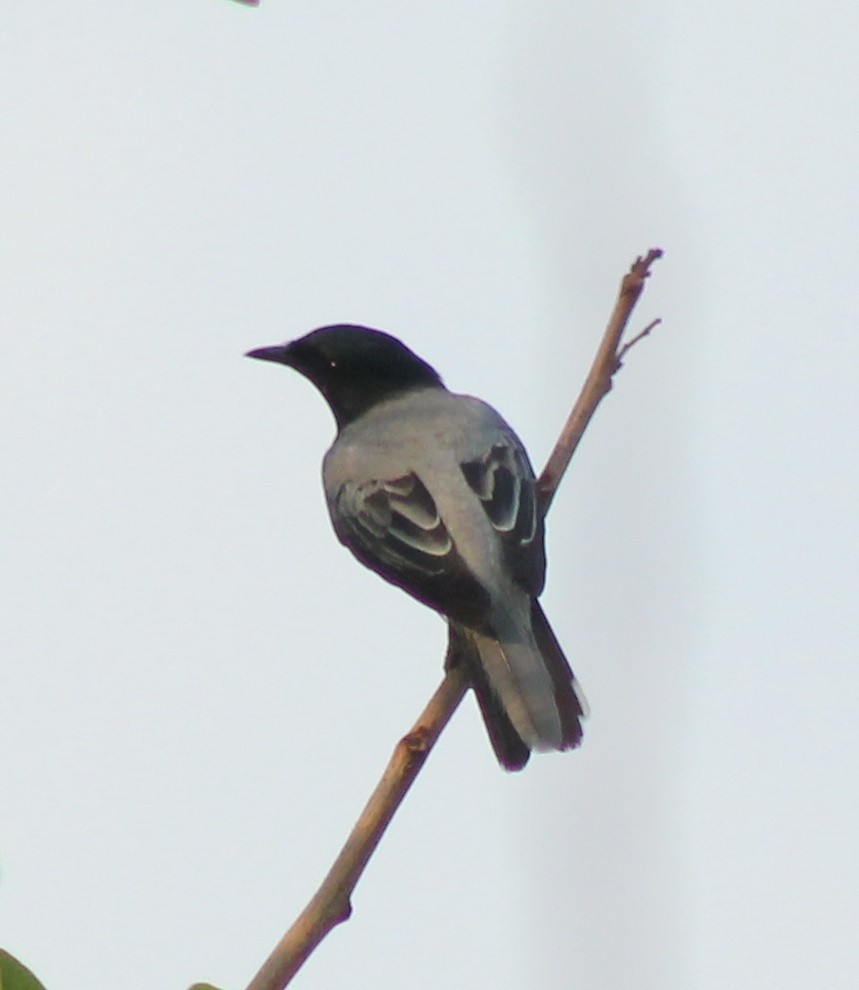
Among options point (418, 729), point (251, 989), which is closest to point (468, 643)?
point (418, 729)

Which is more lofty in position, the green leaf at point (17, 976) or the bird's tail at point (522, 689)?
the bird's tail at point (522, 689)

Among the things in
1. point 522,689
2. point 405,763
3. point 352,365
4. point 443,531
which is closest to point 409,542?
point 443,531

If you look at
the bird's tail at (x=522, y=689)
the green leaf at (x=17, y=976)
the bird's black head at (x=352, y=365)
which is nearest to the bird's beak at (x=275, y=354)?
the bird's black head at (x=352, y=365)

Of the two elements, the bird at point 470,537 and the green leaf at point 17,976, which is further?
the bird at point 470,537

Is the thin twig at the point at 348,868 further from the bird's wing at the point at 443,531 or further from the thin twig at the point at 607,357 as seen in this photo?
the thin twig at the point at 607,357

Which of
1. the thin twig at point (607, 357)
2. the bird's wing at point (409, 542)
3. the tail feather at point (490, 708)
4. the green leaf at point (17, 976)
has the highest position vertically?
the thin twig at point (607, 357)

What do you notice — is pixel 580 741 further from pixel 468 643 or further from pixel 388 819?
pixel 388 819

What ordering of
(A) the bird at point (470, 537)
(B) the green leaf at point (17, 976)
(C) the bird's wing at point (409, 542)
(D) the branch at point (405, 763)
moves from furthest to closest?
(C) the bird's wing at point (409, 542) < (A) the bird at point (470, 537) < (D) the branch at point (405, 763) < (B) the green leaf at point (17, 976)

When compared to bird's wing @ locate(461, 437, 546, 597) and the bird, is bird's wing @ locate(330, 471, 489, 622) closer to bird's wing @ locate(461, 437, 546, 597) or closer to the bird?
the bird

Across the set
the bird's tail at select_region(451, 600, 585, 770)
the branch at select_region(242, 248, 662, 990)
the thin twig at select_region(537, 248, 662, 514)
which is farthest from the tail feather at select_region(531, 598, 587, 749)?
the thin twig at select_region(537, 248, 662, 514)
